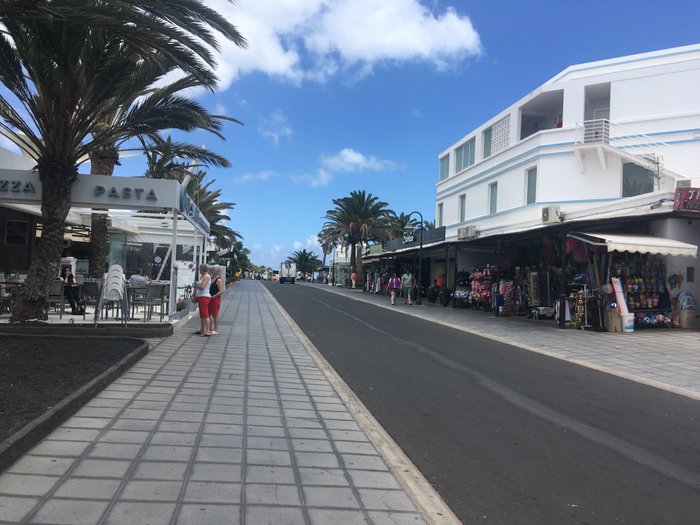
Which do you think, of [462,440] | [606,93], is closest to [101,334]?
[462,440]

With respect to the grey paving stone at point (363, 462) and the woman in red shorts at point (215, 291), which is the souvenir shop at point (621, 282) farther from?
the grey paving stone at point (363, 462)

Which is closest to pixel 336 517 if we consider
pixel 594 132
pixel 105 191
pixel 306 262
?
pixel 105 191

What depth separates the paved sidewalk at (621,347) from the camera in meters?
9.04

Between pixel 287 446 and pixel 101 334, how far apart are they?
6.67m

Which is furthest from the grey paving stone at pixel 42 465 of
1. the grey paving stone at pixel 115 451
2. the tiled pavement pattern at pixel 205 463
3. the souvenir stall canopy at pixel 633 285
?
the souvenir stall canopy at pixel 633 285

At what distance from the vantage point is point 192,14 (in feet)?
27.2

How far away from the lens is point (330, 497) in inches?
149

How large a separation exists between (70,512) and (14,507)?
0.35 m

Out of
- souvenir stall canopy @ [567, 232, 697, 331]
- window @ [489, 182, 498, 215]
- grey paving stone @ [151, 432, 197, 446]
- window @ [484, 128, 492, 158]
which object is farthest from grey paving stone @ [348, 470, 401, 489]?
window @ [484, 128, 492, 158]

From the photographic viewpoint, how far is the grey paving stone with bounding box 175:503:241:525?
3.29 m

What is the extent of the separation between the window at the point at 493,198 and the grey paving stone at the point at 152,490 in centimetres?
2539

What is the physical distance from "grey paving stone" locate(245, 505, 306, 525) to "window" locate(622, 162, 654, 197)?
840 inches

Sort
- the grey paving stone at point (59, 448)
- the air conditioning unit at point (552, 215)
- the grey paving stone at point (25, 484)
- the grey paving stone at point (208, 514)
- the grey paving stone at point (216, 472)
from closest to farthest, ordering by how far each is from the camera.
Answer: the grey paving stone at point (208, 514) < the grey paving stone at point (25, 484) < the grey paving stone at point (216, 472) < the grey paving stone at point (59, 448) < the air conditioning unit at point (552, 215)

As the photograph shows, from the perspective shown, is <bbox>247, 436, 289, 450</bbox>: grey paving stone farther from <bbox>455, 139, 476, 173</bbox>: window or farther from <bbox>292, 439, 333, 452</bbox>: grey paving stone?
<bbox>455, 139, 476, 173</bbox>: window
